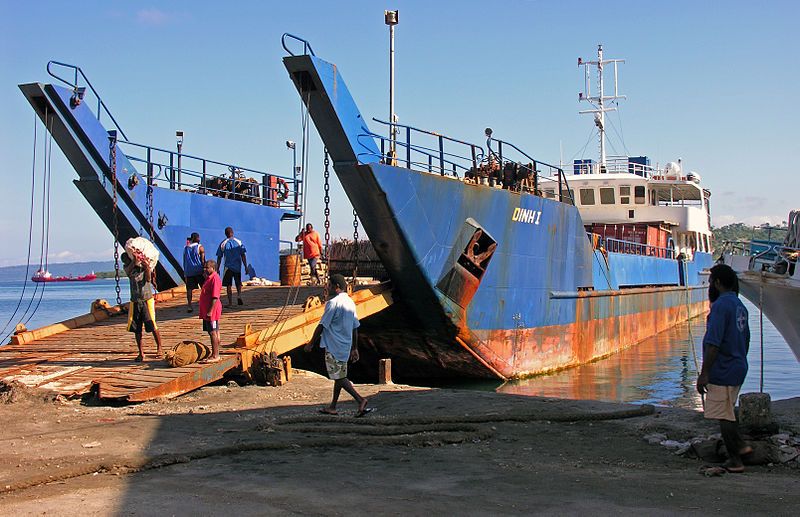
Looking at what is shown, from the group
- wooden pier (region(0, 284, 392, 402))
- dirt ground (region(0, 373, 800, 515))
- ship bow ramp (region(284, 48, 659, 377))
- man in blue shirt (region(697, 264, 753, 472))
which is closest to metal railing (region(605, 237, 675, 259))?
ship bow ramp (region(284, 48, 659, 377))

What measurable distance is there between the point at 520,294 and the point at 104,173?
820 centimetres

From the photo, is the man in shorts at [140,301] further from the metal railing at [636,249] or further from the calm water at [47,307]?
the metal railing at [636,249]

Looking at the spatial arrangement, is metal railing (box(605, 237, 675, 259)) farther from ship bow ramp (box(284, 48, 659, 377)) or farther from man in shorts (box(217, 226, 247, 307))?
man in shorts (box(217, 226, 247, 307))

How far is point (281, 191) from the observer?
21.1 m

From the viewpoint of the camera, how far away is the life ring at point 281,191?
20984 mm

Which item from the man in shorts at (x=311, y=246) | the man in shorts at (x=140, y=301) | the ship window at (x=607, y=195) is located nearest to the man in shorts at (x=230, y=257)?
the man in shorts at (x=311, y=246)

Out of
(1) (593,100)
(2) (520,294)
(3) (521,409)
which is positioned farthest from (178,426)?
(1) (593,100)

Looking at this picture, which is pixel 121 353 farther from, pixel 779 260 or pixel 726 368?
pixel 779 260

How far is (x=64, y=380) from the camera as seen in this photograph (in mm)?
9297

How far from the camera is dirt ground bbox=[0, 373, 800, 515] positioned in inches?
185

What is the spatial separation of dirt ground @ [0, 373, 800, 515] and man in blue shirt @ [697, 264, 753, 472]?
27 centimetres

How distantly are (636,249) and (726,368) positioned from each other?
63.5ft

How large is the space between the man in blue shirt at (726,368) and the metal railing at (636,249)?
15.5 meters

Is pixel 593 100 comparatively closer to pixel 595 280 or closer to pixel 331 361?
pixel 595 280
